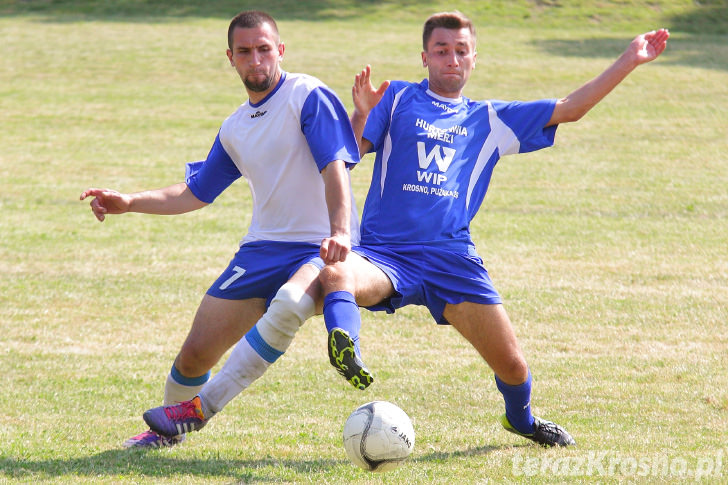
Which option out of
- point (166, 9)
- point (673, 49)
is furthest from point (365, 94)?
point (166, 9)

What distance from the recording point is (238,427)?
5.83 metres

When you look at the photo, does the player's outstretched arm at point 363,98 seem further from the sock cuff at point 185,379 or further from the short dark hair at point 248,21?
the sock cuff at point 185,379

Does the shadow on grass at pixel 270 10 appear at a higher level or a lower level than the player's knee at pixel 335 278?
higher

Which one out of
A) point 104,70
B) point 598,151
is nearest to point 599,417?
point 598,151

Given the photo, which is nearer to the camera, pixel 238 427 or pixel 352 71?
pixel 238 427

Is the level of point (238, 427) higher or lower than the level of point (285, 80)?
lower

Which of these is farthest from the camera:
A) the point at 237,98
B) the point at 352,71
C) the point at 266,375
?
the point at 352,71

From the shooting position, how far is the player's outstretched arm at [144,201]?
5227 mm

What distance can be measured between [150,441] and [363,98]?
2171 millimetres

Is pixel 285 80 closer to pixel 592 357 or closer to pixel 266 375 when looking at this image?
pixel 266 375

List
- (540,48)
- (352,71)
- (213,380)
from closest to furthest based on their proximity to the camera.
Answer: (213,380)
(352,71)
(540,48)

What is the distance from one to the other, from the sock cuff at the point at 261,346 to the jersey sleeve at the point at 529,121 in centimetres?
183

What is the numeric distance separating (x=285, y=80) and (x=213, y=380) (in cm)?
162

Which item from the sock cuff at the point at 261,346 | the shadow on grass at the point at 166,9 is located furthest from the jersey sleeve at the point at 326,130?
the shadow on grass at the point at 166,9
